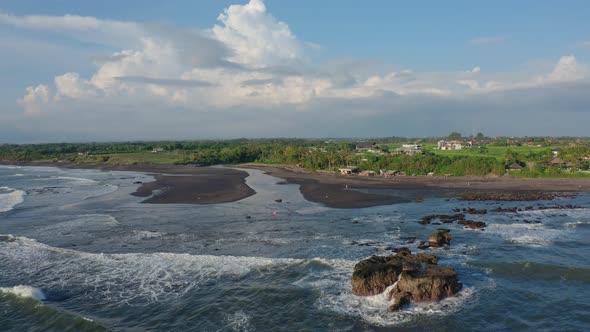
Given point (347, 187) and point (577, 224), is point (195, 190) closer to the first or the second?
point (347, 187)

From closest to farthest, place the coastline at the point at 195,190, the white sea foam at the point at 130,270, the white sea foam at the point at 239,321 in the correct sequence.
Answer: the white sea foam at the point at 239,321 < the white sea foam at the point at 130,270 < the coastline at the point at 195,190

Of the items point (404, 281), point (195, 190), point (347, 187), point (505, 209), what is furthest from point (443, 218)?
point (195, 190)

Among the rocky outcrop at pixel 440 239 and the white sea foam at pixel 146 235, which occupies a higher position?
the rocky outcrop at pixel 440 239

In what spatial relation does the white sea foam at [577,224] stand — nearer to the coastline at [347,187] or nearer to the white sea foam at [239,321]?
the coastline at [347,187]

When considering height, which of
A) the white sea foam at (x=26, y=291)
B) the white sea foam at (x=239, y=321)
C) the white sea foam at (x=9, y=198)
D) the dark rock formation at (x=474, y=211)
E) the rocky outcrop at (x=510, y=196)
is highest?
the rocky outcrop at (x=510, y=196)

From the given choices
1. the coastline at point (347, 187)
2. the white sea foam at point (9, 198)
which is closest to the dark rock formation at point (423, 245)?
the coastline at point (347, 187)

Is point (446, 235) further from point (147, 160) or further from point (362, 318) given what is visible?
point (147, 160)
